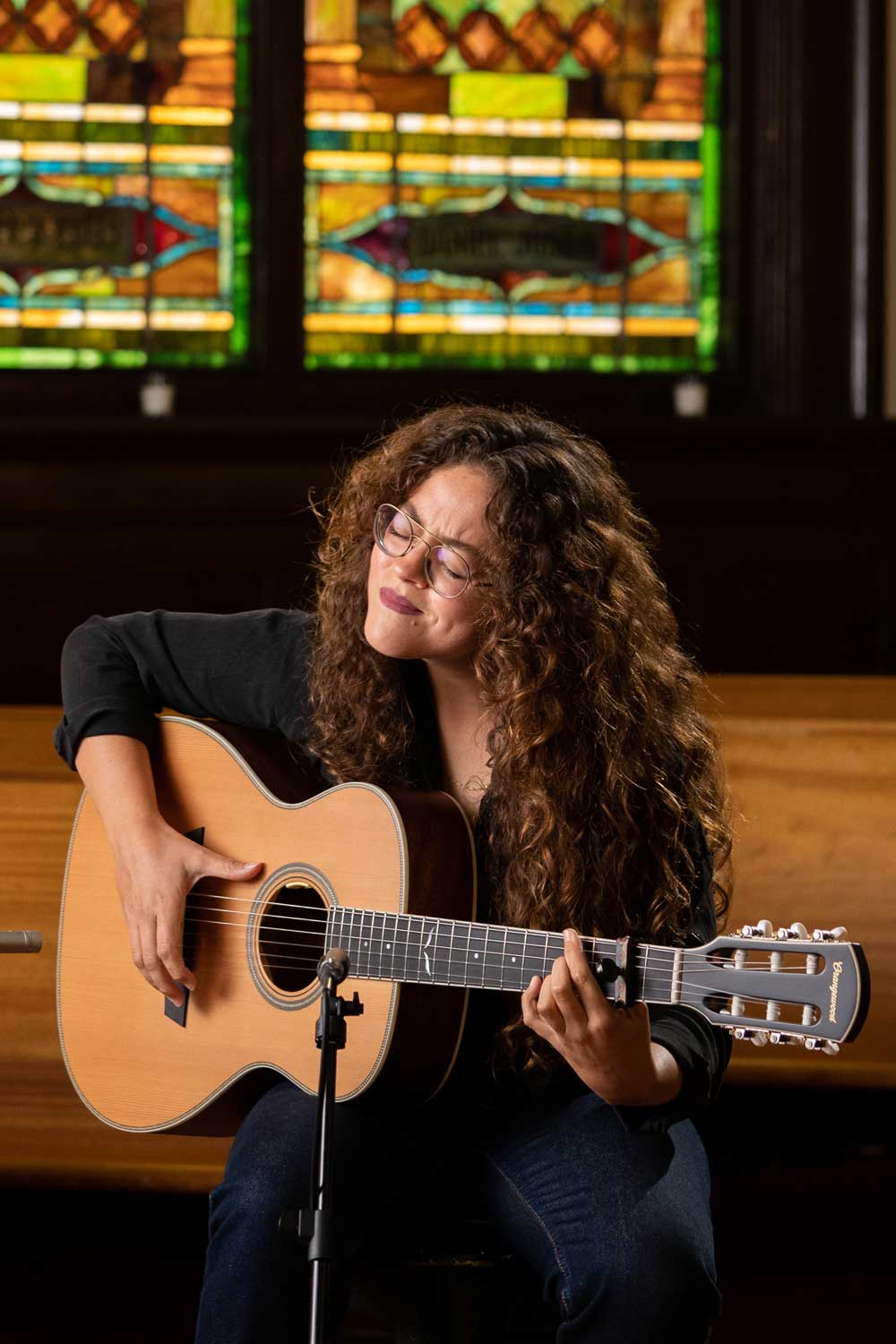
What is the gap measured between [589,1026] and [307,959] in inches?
14.8

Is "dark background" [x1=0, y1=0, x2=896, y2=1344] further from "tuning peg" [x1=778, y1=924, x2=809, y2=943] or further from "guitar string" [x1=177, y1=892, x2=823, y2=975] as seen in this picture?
"tuning peg" [x1=778, y1=924, x2=809, y2=943]

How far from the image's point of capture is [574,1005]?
1.37 meters

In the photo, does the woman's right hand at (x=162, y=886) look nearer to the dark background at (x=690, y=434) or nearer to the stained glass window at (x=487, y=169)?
the dark background at (x=690, y=434)

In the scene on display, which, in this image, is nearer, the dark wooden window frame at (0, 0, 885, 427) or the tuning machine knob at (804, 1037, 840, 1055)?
the tuning machine knob at (804, 1037, 840, 1055)

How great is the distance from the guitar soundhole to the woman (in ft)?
0.16

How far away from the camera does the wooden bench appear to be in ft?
6.83

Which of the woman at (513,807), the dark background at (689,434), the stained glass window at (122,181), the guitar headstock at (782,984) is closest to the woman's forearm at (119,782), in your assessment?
the woman at (513,807)

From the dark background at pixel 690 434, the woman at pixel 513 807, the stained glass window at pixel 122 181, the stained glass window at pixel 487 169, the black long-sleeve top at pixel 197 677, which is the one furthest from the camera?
the stained glass window at pixel 487 169

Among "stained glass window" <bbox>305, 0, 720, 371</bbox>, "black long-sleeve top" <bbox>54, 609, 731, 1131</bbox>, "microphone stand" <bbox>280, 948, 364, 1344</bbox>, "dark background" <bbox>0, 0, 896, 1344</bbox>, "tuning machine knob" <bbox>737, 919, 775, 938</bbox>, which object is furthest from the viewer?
"stained glass window" <bbox>305, 0, 720, 371</bbox>

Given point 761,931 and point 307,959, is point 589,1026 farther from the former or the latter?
point 307,959

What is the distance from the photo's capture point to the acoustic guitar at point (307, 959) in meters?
1.37

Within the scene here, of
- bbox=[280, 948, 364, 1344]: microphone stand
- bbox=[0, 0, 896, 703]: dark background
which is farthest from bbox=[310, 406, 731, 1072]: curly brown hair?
bbox=[0, 0, 896, 703]: dark background

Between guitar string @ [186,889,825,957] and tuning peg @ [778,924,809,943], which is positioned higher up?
tuning peg @ [778,924,809,943]

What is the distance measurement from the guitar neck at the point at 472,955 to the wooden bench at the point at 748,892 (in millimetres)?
644
